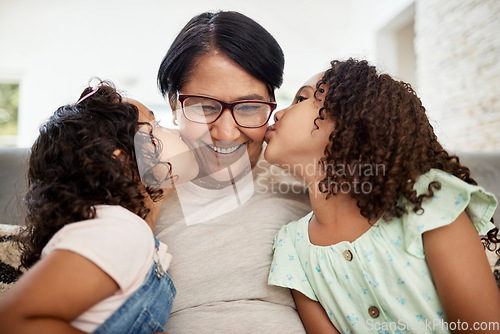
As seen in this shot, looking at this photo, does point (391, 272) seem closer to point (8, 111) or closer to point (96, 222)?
point (96, 222)

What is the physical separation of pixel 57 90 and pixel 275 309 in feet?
22.2

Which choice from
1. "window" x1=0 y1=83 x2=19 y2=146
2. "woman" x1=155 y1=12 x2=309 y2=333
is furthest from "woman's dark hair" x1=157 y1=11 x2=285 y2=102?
"window" x1=0 y1=83 x2=19 y2=146

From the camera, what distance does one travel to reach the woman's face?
1059mm

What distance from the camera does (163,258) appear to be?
3.00 ft

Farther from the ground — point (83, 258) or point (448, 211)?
point (83, 258)

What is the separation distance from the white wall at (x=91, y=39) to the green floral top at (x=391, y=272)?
5.88 m

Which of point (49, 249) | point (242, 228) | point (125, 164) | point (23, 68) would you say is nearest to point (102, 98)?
point (125, 164)

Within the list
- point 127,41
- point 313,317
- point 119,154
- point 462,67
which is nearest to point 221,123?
point 119,154

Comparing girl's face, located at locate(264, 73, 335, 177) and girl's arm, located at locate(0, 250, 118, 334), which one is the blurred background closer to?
girl's face, located at locate(264, 73, 335, 177)

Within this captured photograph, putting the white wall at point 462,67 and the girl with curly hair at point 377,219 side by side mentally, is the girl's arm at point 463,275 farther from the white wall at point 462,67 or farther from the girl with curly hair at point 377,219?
the white wall at point 462,67

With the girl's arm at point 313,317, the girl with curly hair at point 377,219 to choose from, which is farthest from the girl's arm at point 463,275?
the girl's arm at point 313,317

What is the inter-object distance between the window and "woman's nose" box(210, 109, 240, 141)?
7001 millimetres

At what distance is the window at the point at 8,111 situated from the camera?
21.9 feet

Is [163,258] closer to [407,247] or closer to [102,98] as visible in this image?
[102,98]
